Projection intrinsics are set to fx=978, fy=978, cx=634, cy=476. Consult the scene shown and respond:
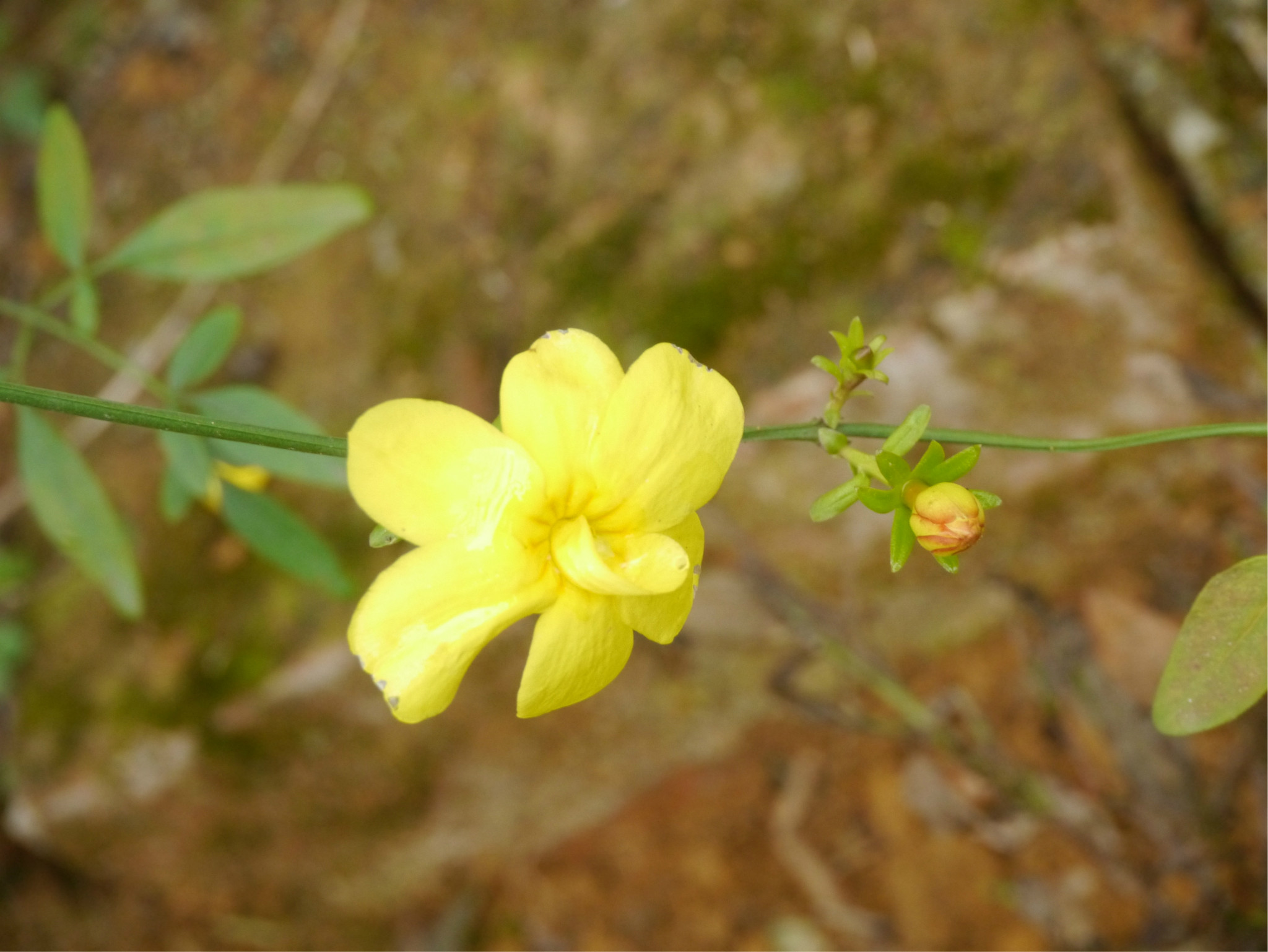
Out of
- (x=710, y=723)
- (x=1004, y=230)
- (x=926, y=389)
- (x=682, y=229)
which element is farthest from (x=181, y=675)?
(x=1004, y=230)

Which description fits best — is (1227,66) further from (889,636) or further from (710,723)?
(710,723)

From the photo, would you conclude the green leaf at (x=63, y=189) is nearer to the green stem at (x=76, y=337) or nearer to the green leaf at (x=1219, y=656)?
the green stem at (x=76, y=337)

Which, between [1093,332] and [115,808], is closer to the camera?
[1093,332]

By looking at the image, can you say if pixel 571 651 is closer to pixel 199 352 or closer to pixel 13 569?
pixel 199 352

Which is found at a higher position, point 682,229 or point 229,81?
point 229,81

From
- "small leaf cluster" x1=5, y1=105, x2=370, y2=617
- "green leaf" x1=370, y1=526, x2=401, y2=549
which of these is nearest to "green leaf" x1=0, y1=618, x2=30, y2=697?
"small leaf cluster" x1=5, y1=105, x2=370, y2=617

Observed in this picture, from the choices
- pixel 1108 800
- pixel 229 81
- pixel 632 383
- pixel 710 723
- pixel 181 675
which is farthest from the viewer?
pixel 229 81

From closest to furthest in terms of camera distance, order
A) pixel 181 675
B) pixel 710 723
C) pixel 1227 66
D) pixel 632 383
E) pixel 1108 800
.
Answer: pixel 632 383, pixel 1227 66, pixel 1108 800, pixel 181 675, pixel 710 723

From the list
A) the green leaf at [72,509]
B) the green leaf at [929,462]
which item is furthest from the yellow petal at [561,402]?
the green leaf at [72,509]
